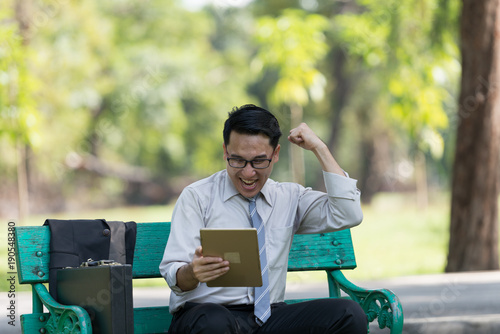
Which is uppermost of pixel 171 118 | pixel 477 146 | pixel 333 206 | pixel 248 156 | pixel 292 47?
pixel 171 118

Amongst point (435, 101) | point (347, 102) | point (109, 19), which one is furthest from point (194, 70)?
point (435, 101)

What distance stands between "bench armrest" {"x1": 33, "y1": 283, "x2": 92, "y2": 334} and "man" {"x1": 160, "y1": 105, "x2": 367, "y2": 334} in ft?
1.46

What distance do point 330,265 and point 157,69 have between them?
28.1 m

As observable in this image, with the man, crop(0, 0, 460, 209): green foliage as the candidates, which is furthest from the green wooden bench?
crop(0, 0, 460, 209): green foliage

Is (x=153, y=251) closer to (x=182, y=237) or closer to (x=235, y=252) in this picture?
(x=182, y=237)

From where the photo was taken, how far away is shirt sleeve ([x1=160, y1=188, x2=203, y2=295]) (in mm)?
3372

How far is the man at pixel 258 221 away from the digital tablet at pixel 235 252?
0.17 meters

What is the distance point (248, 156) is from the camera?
356 cm

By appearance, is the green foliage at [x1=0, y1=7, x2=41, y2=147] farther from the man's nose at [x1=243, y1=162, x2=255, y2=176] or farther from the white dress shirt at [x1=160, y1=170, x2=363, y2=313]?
the man's nose at [x1=243, y1=162, x2=255, y2=176]

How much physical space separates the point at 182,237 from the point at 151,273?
582mm

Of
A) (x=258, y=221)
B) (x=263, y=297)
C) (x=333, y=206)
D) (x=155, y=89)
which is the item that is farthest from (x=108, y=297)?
(x=155, y=89)

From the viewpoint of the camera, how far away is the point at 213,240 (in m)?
3.11

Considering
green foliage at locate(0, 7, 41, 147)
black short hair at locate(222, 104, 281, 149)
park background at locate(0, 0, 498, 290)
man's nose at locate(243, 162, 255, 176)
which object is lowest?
man's nose at locate(243, 162, 255, 176)

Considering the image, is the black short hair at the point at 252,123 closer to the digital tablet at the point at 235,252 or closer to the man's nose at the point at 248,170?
the man's nose at the point at 248,170
